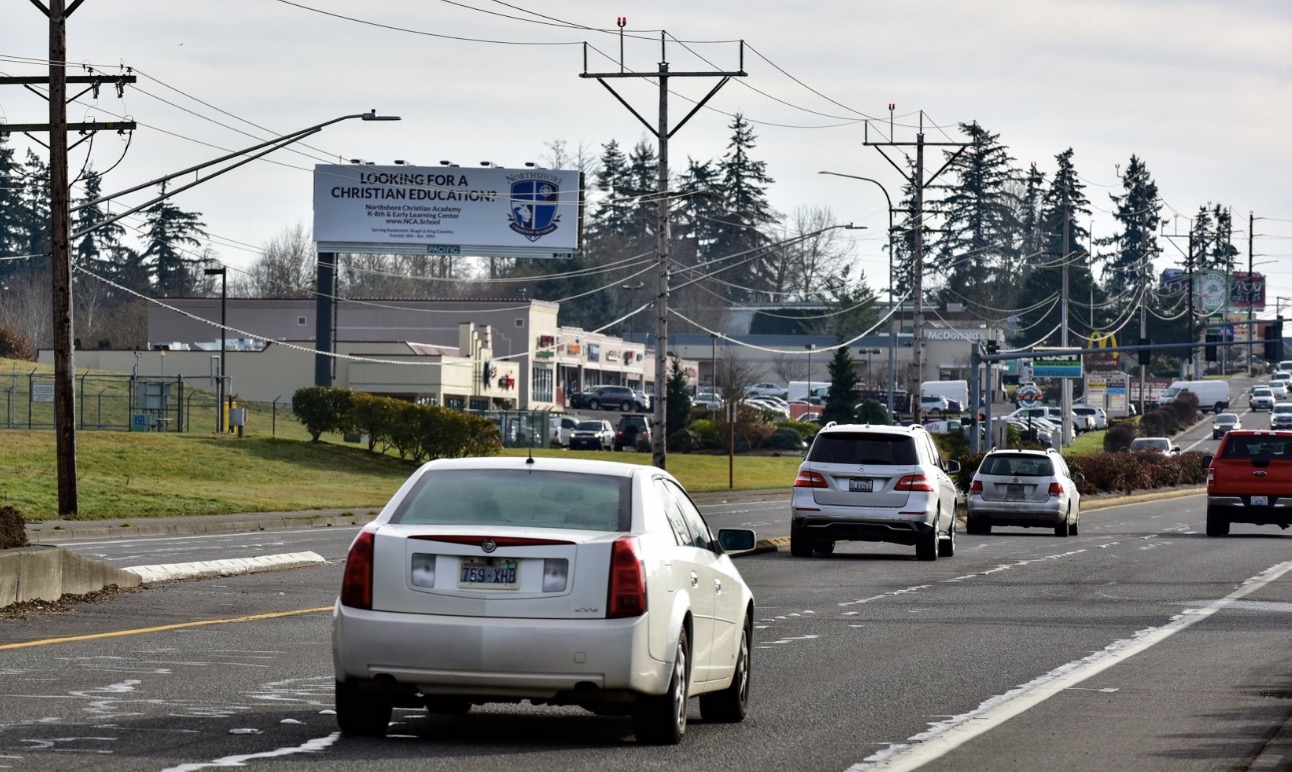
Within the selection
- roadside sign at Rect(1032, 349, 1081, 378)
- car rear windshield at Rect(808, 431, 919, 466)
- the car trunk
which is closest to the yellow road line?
the car trunk

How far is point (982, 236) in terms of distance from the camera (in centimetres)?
16412

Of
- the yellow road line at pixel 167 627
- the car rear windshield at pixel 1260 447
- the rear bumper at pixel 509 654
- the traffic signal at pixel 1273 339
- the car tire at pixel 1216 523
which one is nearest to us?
the rear bumper at pixel 509 654

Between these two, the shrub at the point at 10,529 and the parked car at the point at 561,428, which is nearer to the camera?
the shrub at the point at 10,529

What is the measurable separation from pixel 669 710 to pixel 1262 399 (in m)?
121

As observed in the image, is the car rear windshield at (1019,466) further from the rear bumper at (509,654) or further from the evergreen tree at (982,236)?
the evergreen tree at (982,236)

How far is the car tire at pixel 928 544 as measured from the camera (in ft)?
85.0

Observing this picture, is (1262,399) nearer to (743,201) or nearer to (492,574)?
(743,201)

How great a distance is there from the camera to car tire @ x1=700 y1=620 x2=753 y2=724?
10477 millimetres

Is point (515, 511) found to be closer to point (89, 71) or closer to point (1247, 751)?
point (1247, 751)

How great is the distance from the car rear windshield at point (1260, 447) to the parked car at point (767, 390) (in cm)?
8935

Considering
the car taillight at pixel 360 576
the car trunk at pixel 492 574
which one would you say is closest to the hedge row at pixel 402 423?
the car taillight at pixel 360 576

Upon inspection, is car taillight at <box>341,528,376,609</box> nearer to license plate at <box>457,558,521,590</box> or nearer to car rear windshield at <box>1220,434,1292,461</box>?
license plate at <box>457,558,521,590</box>

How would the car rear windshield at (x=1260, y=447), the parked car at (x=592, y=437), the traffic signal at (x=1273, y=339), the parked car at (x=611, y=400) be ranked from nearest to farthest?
1. the car rear windshield at (x=1260, y=447)
2. the traffic signal at (x=1273, y=339)
3. the parked car at (x=592, y=437)
4. the parked car at (x=611, y=400)

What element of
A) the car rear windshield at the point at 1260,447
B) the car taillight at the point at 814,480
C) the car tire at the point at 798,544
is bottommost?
the car tire at the point at 798,544
